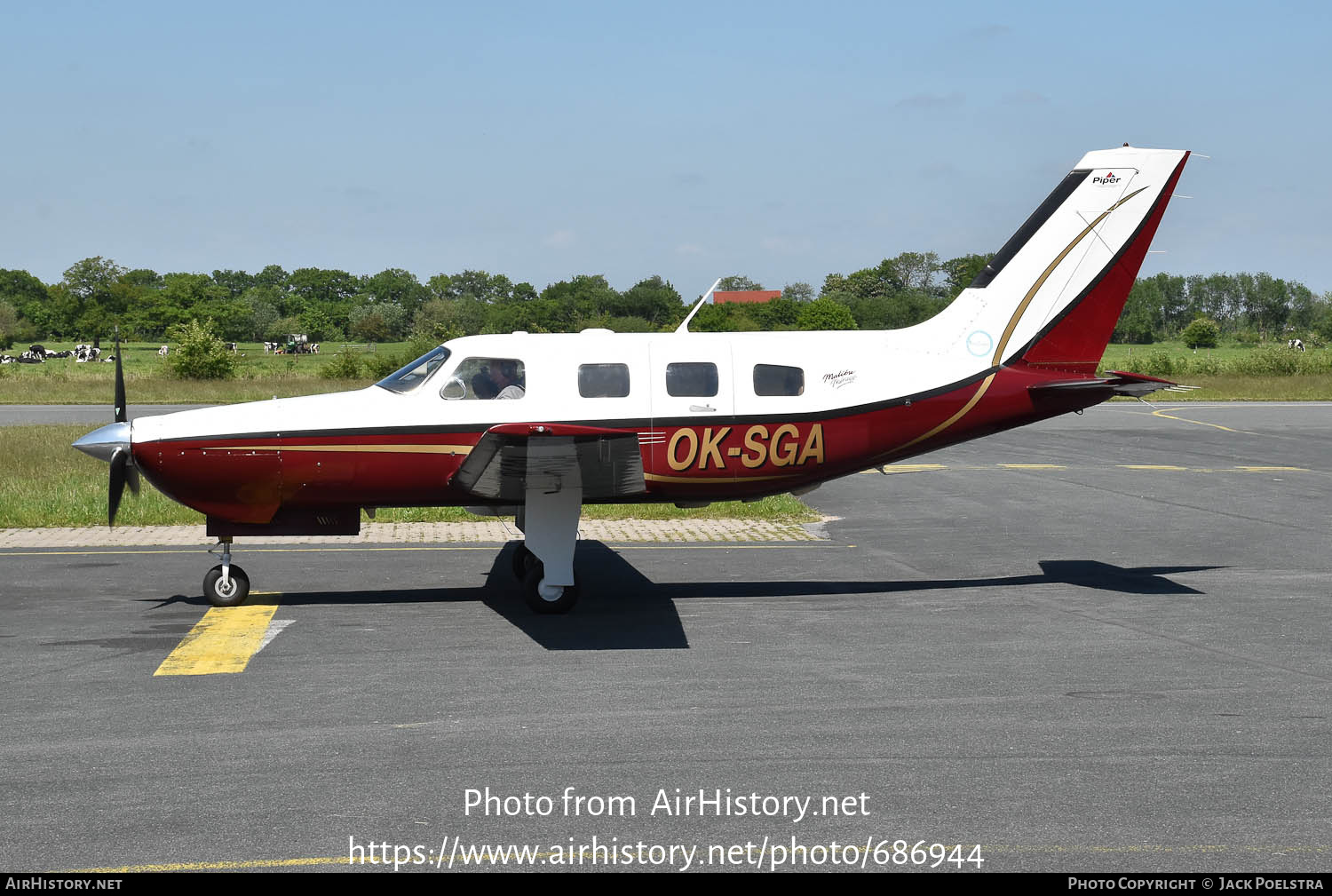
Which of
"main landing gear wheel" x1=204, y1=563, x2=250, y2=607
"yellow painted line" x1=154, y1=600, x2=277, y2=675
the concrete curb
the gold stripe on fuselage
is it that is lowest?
the concrete curb

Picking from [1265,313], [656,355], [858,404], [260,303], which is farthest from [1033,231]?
[1265,313]

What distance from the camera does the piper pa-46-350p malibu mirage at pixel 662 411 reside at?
37.4 ft

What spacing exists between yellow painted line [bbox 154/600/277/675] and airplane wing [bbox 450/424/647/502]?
2.37 m

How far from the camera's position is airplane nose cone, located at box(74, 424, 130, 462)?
11.2 meters

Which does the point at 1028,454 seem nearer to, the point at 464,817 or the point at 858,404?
the point at 858,404

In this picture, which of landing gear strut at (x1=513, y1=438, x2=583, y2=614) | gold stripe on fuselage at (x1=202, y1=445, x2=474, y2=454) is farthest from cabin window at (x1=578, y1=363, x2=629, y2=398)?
gold stripe on fuselage at (x1=202, y1=445, x2=474, y2=454)

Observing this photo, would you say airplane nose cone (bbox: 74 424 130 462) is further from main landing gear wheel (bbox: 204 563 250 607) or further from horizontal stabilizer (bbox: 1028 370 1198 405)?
horizontal stabilizer (bbox: 1028 370 1198 405)

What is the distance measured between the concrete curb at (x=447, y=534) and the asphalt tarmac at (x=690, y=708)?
0.79 m

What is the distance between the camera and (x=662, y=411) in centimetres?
1188

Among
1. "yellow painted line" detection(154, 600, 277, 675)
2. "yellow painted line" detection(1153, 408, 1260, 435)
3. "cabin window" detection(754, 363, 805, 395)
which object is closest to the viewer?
"yellow painted line" detection(154, 600, 277, 675)

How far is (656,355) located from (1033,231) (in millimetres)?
4800

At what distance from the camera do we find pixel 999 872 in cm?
554

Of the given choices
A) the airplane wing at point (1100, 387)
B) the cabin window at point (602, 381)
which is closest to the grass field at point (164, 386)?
the cabin window at point (602, 381)

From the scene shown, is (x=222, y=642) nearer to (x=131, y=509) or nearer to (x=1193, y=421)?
(x=131, y=509)
